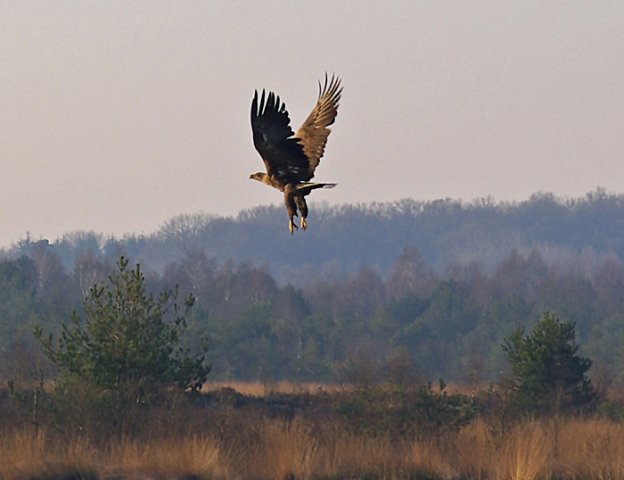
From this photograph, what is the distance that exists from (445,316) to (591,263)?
107598mm

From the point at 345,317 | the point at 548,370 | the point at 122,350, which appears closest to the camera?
the point at 122,350

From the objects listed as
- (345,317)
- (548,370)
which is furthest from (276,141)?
(345,317)

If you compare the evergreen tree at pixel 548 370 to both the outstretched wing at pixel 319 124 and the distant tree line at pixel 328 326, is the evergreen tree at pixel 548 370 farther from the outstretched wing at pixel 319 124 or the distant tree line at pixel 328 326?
the outstretched wing at pixel 319 124

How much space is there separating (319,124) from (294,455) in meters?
3.68

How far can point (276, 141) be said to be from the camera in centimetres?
1514

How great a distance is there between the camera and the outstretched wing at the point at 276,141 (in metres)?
15.0

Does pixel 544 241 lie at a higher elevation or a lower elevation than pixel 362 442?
Result: higher

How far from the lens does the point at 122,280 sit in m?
18.2

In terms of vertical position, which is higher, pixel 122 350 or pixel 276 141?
pixel 276 141

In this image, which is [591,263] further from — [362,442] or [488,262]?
[362,442]

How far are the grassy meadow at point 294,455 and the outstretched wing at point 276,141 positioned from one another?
3331 mm

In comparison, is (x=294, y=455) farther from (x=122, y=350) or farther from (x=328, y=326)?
(x=328, y=326)

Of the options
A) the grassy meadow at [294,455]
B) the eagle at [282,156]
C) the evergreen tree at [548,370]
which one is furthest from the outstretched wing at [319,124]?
the evergreen tree at [548,370]

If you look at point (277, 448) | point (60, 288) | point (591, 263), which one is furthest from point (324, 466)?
point (591, 263)
